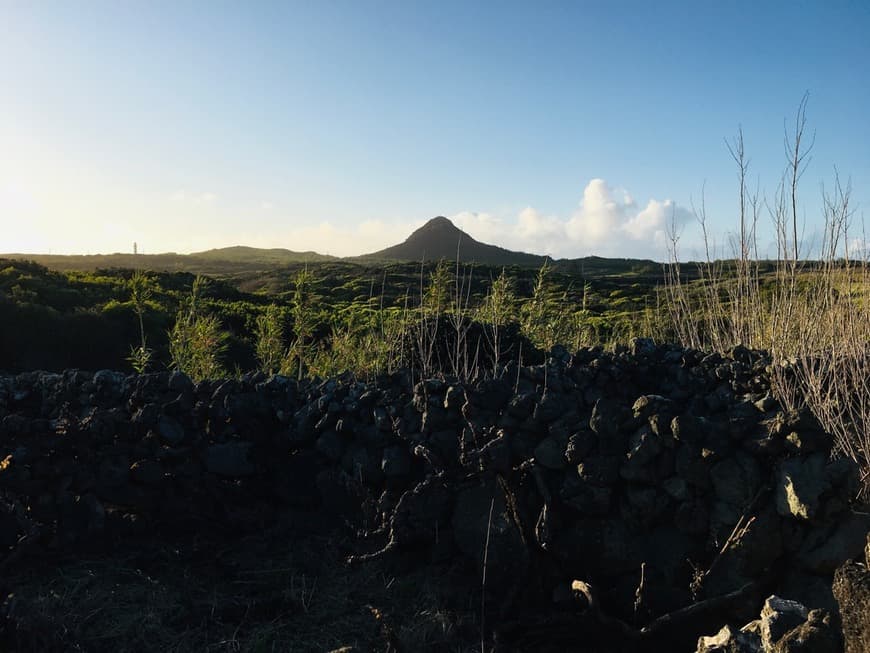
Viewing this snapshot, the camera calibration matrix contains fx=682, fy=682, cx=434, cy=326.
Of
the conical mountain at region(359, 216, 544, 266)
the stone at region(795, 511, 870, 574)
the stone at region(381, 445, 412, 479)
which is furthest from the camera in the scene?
the conical mountain at region(359, 216, 544, 266)

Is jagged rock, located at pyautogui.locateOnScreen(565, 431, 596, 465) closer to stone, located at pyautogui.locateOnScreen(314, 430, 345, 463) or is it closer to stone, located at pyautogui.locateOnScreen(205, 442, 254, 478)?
stone, located at pyautogui.locateOnScreen(314, 430, 345, 463)

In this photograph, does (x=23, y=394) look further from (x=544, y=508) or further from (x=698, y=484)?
(x=698, y=484)

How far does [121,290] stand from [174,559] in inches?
737

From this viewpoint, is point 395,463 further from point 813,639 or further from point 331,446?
point 813,639

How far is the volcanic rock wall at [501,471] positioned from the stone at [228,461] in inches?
0.5

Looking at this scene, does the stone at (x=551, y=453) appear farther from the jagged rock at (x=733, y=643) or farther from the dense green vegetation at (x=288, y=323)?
the dense green vegetation at (x=288, y=323)

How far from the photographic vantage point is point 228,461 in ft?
14.0

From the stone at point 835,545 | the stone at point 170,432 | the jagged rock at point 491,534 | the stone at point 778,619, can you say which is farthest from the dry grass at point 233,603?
the stone at point 835,545

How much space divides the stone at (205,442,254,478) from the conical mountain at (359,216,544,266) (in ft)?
244

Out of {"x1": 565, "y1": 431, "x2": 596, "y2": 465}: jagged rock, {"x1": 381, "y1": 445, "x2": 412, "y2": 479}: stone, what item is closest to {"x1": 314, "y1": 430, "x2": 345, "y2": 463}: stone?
{"x1": 381, "y1": 445, "x2": 412, "y2": 479}: stone

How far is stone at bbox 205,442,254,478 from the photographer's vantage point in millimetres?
4258

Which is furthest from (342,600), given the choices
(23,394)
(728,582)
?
(23,394)

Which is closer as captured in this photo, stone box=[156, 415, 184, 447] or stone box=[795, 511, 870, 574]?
stone box=[795, 511, 870, 574]

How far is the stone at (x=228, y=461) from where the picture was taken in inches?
168
